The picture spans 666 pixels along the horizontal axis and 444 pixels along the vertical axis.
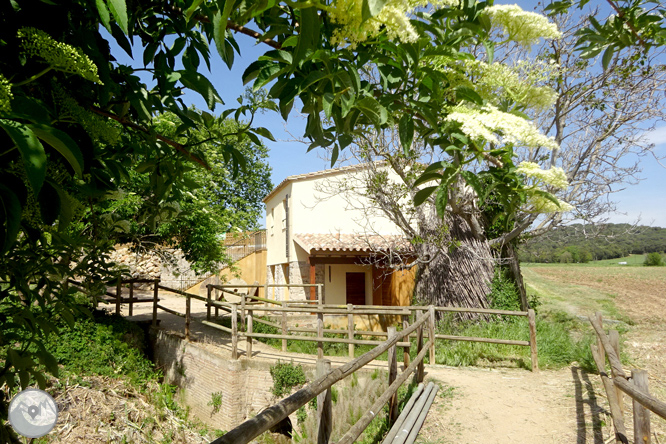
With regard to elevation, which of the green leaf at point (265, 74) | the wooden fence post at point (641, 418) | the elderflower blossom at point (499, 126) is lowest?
the wooden fence post at point (641, 418)

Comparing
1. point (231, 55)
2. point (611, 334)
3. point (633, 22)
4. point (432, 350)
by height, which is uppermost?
point (633, 22)

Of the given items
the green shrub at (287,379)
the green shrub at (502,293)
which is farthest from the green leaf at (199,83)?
the green shrub at (502,293)

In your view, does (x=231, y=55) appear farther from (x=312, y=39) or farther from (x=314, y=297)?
(x=314, y=297)

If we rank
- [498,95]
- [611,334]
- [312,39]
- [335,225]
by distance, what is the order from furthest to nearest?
A: [335,225] < [611,334] < [498,95] < [312,39]

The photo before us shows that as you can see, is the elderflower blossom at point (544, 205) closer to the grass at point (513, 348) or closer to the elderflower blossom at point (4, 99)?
the elderflower blossom at point (4, 99)

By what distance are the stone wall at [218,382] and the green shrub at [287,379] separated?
0.14 meters

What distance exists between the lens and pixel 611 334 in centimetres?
439

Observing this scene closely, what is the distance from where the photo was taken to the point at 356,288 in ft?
45.0

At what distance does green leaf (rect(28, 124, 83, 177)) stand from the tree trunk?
808cm

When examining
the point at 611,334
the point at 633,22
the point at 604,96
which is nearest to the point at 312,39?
the point at 633,22

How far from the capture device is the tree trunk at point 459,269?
851 cm

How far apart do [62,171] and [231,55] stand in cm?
59

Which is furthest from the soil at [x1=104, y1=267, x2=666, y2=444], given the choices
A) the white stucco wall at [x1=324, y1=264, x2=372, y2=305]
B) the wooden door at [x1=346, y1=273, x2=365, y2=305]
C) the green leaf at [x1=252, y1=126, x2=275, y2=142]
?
the wooden door at [x1=346, y1=273, x2=365, y2=305]

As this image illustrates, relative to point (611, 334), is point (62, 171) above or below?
above
